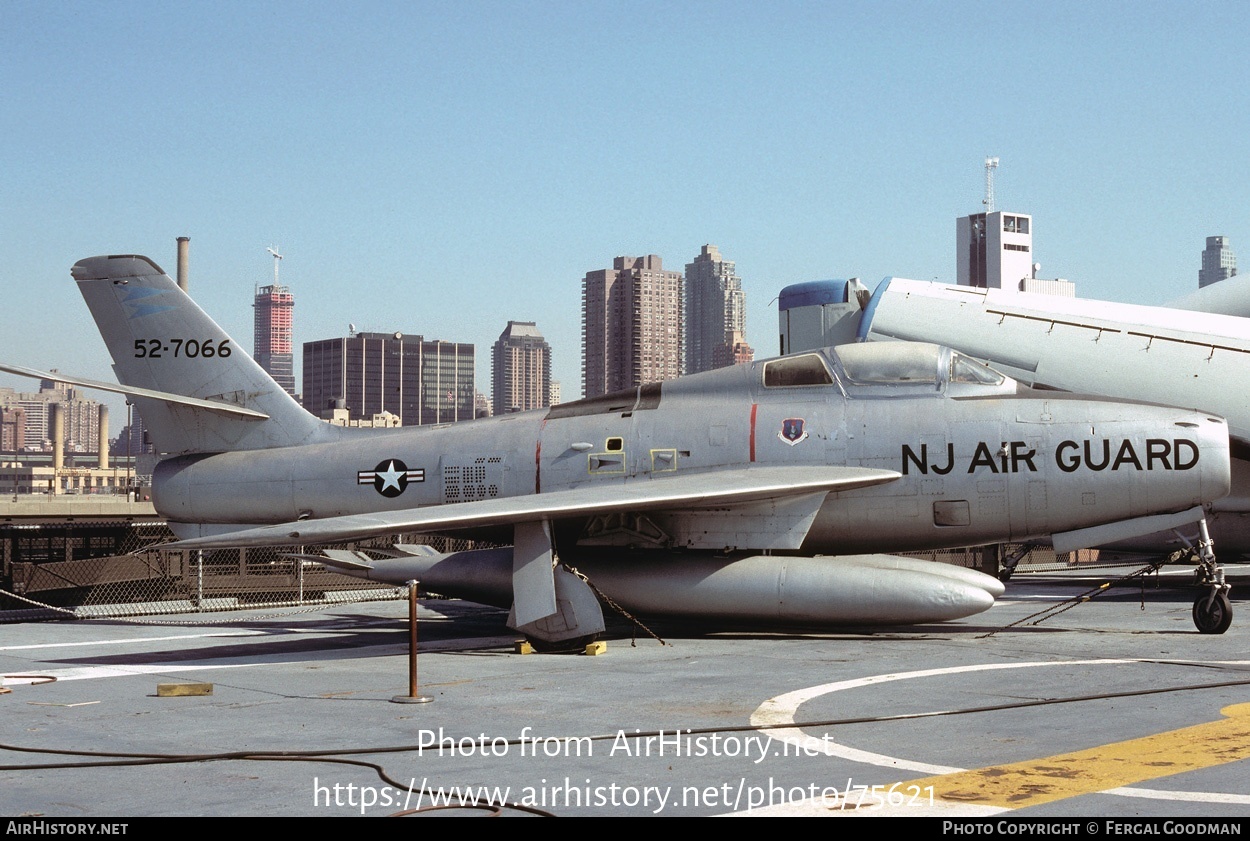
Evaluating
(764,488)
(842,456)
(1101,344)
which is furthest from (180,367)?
(1101,344)

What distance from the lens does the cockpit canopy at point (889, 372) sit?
15.5m

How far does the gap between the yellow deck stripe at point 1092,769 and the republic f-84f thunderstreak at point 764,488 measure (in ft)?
20.7

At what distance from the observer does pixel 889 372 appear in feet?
51.4

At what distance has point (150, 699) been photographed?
10508 mm

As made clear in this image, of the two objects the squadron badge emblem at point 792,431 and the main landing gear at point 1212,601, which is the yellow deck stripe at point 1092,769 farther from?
the squadron badge emblem at point 792,431

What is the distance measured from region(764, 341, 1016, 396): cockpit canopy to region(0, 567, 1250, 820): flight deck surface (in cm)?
306

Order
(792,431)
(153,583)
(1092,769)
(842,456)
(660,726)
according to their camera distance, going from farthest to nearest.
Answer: (153,583) < (792,431) < (842,456) < (660,726) < (1092,769)

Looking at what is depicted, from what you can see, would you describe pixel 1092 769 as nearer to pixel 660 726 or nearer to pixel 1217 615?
pixel 660 726

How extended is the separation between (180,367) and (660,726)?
12.6m

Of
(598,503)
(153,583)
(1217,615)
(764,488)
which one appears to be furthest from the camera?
(153,583)

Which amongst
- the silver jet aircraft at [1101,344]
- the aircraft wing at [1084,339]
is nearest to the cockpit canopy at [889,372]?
the silver jet aircraft at [1101,344]

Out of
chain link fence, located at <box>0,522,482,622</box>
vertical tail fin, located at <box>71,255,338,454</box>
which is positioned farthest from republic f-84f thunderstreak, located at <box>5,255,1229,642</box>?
chain link fence, located at <box>0,522,482,622</box>

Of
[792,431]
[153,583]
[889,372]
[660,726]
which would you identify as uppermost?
[889,372]

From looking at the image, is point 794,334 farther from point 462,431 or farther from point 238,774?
Answer: point 238,774
